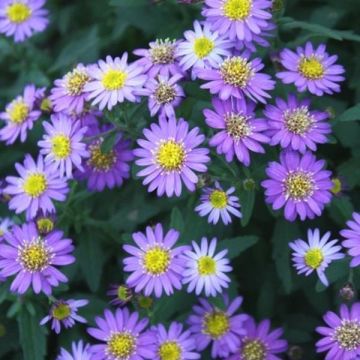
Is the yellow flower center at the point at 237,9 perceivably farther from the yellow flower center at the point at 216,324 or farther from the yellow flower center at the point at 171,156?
the yellow flower center at the point at 216,324

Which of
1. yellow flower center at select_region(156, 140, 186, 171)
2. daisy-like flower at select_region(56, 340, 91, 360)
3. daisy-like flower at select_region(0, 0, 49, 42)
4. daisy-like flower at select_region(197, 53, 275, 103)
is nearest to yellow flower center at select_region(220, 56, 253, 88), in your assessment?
daisy-like flower at select_region(197, 53, 275, 103)

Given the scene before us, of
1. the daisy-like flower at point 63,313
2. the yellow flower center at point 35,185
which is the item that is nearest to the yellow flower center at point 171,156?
the yellow flower center at point 35,185

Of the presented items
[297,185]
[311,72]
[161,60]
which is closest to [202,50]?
[161,60]

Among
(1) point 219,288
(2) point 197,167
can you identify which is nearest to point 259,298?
(1) point 219,288

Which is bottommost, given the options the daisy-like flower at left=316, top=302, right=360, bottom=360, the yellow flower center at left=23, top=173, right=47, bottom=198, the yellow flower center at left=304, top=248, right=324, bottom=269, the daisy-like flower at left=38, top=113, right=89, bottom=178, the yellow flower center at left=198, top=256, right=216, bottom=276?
the daisy-like flower at left=316, top=302, right=360, bottom=360

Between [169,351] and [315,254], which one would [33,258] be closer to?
[169,351]

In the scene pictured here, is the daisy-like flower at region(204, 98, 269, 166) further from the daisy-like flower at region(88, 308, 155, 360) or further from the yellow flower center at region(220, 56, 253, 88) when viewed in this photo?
the daisy-like flower at region(88, 308, 155, 360)
